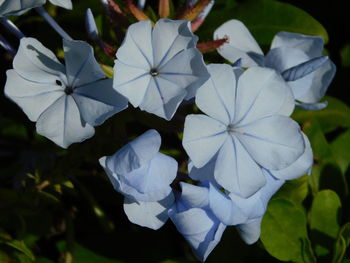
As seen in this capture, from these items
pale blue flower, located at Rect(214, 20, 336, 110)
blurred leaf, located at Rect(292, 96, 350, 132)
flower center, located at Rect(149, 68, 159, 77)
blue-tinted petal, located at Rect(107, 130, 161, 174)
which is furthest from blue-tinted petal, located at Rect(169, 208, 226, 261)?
blurred leaf, located at Rect(292, 96, 350, 132)

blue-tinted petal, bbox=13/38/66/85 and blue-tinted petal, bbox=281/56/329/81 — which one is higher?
blue-tinted petal, bbox=13/38/66/85

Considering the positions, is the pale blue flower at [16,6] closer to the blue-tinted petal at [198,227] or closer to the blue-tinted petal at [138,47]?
the blue-tinted petal at [138,47]

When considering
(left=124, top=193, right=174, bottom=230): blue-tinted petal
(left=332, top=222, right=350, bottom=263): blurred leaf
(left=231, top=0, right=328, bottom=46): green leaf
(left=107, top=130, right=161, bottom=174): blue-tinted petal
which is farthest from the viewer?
(left=231, top=0, right=328, bottom=46): green leaf

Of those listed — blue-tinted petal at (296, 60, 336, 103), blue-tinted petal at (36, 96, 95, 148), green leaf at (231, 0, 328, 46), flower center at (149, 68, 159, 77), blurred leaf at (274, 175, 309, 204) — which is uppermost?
flower center at (149, 68, 159, 77)

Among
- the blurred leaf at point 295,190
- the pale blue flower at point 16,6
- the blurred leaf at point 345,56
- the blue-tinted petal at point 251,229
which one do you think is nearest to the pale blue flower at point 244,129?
the blue-tinted petal at point 251,229

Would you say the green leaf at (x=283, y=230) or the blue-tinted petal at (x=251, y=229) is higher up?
the blue-tinted petal at (x=251, y=229)

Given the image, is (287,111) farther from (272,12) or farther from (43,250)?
(43,250)

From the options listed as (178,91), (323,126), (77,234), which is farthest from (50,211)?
(323,126)

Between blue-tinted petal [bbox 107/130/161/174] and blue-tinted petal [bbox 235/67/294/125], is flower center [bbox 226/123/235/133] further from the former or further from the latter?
blue-tinted petal [bbox 107/130/161/174]
